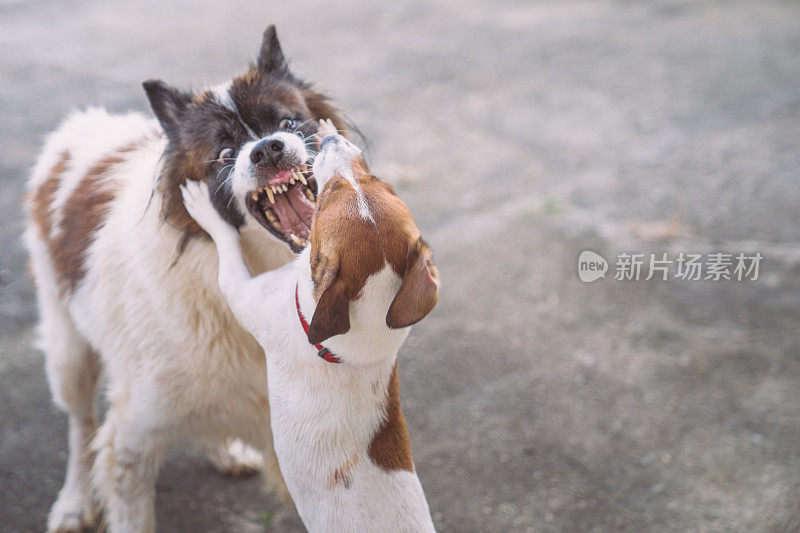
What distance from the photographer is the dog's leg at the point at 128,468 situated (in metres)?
2.54

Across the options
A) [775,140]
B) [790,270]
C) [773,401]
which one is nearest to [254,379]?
[773,401]

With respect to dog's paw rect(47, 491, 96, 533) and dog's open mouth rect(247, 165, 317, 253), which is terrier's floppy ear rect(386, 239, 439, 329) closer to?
dog's open mouth rect(247, 165, 317, 253)

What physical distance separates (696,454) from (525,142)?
355 centimetres

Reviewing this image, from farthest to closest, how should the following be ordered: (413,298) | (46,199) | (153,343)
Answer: (46,199)
(153,343)
(413,298)

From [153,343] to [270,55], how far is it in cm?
117

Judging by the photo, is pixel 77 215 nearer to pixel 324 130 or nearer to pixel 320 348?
pixel 324 130

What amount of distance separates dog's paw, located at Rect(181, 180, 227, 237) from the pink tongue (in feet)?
0.65

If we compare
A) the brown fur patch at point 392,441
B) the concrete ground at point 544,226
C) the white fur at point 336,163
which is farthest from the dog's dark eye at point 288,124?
the concrete ground at point 544,226

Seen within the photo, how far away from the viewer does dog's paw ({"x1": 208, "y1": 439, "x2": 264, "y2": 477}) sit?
10.8 ft

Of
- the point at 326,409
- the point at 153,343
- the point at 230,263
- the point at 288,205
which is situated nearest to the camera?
the point at 326,409

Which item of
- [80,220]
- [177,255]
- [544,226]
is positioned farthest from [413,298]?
[544,226]

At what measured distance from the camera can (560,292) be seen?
4.48 m

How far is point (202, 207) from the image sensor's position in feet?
7.58

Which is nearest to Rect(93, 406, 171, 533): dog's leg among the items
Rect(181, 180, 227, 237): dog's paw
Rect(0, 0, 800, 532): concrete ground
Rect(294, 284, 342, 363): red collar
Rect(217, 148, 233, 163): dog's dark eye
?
Rect(0, 0, 800, 532): concrete ground
